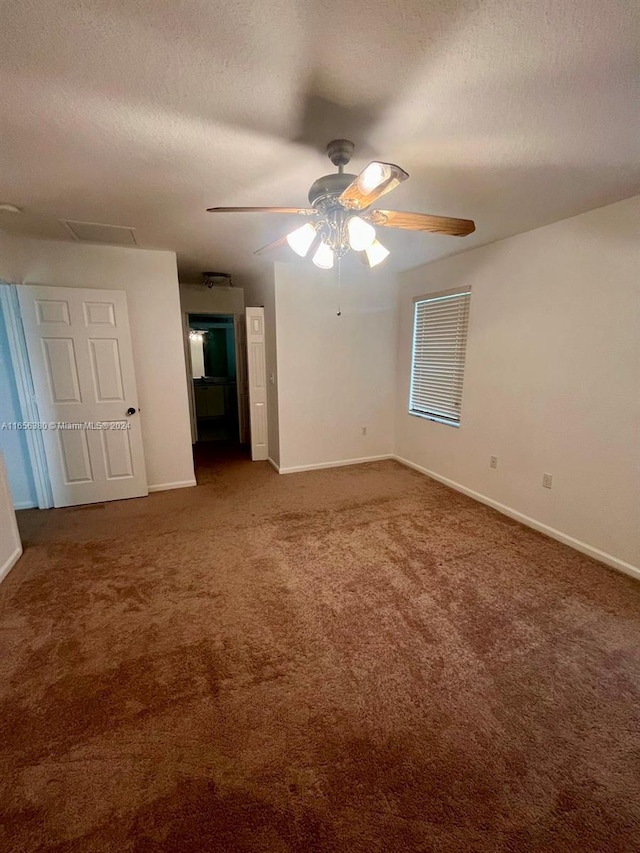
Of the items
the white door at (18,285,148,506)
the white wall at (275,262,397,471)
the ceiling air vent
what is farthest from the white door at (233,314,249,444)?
the ceiling air vent

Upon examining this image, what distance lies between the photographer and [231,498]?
11.6 ft

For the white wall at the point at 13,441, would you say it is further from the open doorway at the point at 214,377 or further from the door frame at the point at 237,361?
the open doorway at the point at 214,377

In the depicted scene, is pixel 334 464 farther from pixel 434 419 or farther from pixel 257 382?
pixel 257 382

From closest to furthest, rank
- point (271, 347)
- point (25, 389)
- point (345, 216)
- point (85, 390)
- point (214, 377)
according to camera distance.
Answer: point (345, 216) → point (25, 389) → point (85, 390) → point (271, 347) → point (214, 377)

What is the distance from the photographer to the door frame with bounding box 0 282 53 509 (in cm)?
296

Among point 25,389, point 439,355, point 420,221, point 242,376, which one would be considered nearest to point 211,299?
point 242,376

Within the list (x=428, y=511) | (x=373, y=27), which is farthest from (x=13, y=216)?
(x=428, y=511)

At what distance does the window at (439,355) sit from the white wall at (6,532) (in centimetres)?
384

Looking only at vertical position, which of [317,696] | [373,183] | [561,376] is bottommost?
[317,696]

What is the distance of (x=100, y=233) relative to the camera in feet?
9.29

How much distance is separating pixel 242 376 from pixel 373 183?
14.2 feet

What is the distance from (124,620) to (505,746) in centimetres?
189

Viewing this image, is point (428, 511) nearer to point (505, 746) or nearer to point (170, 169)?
point (505, 746)

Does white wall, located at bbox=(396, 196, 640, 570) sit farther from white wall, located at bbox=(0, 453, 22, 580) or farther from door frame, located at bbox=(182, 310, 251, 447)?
white wall, located at bbox=(0, 453, 22, 580)
